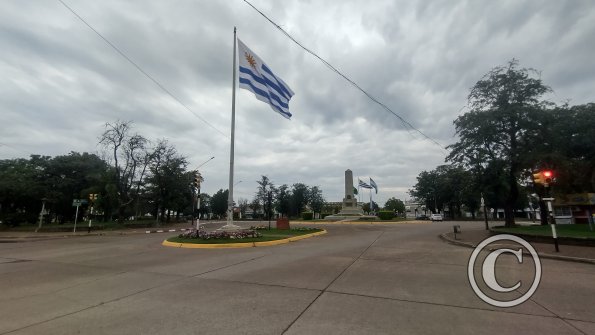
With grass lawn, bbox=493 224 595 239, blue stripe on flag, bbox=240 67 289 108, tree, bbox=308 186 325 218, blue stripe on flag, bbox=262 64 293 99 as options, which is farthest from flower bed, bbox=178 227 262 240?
tree, bbox=308 186 325 218

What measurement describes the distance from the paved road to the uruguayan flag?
10.2 meters

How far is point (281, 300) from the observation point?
617cm

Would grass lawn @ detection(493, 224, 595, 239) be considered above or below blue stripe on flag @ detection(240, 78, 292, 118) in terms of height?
below

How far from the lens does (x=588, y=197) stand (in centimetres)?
2492

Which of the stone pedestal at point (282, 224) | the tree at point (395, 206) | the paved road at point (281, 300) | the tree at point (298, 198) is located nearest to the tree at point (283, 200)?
the tree at point (298, 198)

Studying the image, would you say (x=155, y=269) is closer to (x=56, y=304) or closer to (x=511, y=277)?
(x=56, y=304)

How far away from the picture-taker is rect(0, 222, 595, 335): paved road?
4828 millimetres

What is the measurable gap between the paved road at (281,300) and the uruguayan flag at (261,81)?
10214 millimetres

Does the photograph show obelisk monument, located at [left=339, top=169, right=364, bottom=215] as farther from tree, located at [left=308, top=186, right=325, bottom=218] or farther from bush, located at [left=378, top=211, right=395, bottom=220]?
tree, located at [left=308, top=186, right=325, bottom=218]

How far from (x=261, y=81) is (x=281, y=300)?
1441 cm

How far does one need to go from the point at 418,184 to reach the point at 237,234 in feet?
246

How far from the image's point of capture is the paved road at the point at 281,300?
4828mm

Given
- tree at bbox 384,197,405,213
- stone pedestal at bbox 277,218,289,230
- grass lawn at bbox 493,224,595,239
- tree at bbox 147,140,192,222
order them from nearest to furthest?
grass lawn at bbox 493,224,595,239
stone pedestal at bbox 277,218,289,230
tree at bbox 147,140,192,222
tree at bbox 384,197,405,213

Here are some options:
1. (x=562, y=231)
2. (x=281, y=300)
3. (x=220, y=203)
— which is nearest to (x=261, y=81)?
(x=281, y=300)
